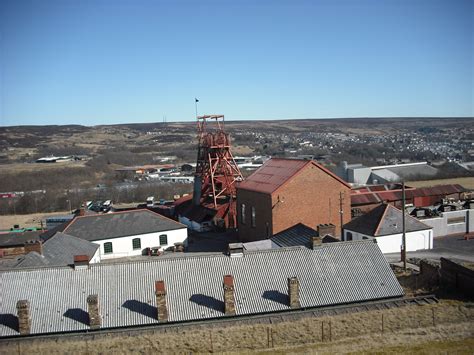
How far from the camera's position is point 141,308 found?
20.5 metres

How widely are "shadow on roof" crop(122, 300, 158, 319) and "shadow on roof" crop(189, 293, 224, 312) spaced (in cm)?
162

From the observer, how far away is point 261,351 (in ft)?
60.8

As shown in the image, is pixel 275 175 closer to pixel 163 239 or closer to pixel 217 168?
pixel 163 239

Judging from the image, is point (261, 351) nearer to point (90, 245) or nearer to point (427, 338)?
point (427, 338)

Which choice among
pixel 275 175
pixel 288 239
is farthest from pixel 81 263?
pixel 275 175

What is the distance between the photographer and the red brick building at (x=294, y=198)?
121 feet

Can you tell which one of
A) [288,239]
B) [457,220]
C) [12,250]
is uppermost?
[288,239]

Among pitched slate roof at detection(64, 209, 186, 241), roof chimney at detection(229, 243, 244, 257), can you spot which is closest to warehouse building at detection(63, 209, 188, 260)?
pitched slate roof at detection(64, 209, 186, 241)

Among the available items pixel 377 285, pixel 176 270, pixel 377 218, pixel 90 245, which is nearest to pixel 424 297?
pixel 377 285

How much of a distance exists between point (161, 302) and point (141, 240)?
20506mm

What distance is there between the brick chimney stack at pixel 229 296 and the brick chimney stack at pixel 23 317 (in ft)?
24.9

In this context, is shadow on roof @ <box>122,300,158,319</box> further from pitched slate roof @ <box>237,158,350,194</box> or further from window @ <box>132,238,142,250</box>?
window @ <box>132,238,142,250</box>

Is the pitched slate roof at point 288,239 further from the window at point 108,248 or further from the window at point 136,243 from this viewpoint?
the window at point 108,248

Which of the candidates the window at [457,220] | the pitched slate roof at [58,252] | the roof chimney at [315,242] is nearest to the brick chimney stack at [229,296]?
the roof chimney at [315,242]
